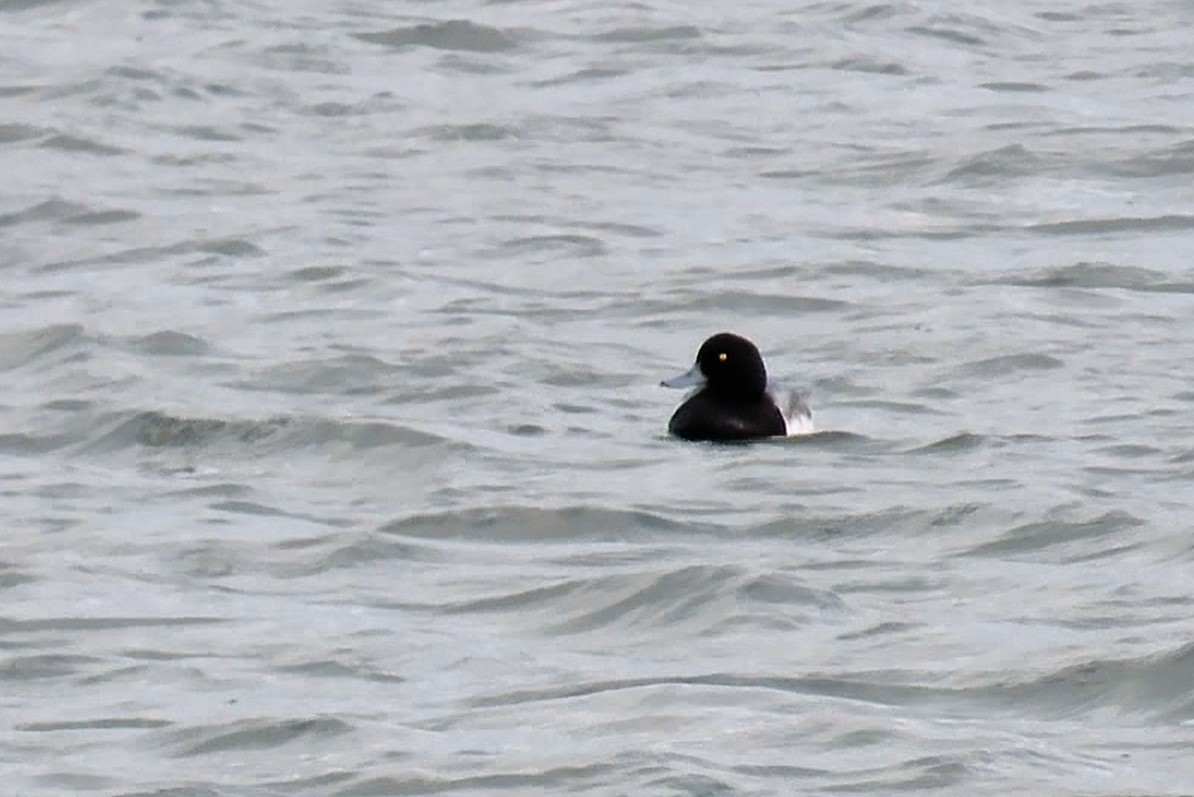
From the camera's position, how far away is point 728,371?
33.9 ft

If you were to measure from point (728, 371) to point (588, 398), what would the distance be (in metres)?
0.53

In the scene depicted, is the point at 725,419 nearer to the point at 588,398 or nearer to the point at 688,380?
the point at 688,380

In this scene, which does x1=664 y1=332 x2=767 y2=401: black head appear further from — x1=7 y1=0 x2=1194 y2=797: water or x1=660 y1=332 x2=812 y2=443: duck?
x1=7 y1=0 x2=1194 y2=797: water

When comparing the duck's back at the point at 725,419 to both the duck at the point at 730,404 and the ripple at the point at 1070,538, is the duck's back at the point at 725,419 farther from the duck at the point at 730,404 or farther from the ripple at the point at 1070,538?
the ripple at the point at 1070,538

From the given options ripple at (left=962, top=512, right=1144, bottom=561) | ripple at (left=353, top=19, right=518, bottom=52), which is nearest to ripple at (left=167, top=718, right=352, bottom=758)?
ripple at (left=962, top=512, right=1144, bottom=561)

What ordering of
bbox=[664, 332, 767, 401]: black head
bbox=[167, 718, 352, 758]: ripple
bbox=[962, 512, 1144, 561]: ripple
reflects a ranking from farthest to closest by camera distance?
bbox=[664, 332, 767, 401]: black head < bbox=[962, 512, 1144, 561]: ripple < bbox=[167, 718, 352, 758]: ripple

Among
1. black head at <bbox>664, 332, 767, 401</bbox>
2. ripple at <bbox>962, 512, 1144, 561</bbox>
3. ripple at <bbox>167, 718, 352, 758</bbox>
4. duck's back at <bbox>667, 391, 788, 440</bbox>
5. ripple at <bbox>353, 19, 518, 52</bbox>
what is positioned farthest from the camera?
ripple at <bbox>353, 19, 518, 52</bbox>

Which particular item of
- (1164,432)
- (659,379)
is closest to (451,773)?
(1164,432)

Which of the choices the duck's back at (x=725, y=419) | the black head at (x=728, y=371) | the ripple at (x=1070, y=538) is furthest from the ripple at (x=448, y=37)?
the ripple at (x=1070, y=538)

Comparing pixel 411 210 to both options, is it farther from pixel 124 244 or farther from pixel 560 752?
pixel 560 752

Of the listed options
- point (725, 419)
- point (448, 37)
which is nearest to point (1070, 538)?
point (725, 419)

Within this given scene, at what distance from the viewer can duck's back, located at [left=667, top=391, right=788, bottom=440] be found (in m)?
10.2

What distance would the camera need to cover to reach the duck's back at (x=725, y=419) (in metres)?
10.2

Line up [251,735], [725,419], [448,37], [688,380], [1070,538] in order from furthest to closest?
[448,37]
[688,380]
[725,419]
[1070,538]
[251,735]
